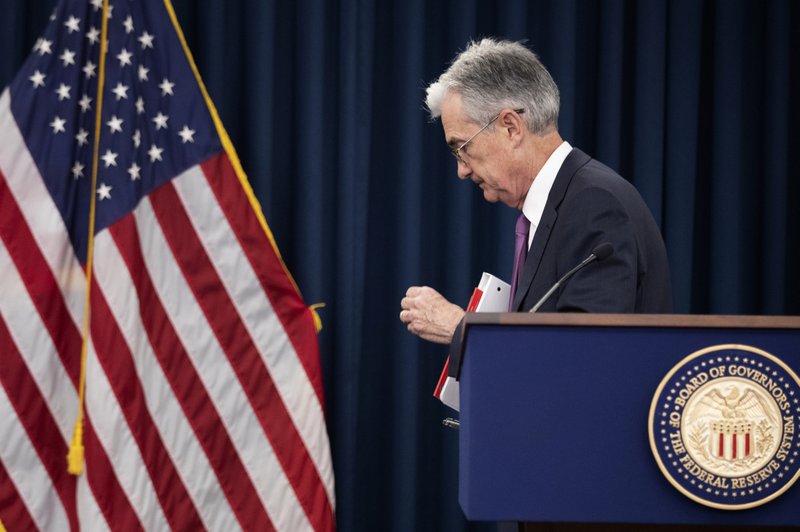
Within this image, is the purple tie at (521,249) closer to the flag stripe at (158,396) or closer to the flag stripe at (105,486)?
the flag stripe at (158,396)

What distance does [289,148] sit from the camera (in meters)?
3.69

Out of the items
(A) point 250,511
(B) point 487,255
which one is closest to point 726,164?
(B) point 487,255

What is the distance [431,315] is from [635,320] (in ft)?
2.00

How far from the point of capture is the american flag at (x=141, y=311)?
9.66 ft

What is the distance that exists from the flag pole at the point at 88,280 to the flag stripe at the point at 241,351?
0.20m

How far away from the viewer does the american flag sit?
2.95m

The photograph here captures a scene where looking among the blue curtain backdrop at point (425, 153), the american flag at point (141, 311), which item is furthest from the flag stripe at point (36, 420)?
the blue curtain backdrop at point (425, 153)

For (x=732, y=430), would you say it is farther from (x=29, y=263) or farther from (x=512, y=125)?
(x=29, y=263)

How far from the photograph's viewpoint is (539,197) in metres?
2.15

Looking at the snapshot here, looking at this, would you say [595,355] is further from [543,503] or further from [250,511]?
[250,511]

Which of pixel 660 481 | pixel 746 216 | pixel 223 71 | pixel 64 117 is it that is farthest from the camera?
pixel 746 216

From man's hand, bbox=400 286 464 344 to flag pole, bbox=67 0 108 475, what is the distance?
135 cm

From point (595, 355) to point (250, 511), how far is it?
6.38 feet

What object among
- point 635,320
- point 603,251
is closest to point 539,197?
point 603,251
